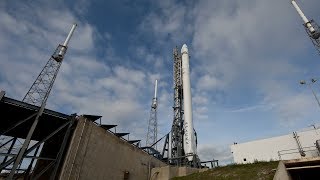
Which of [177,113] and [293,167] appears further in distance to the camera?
[177,113]

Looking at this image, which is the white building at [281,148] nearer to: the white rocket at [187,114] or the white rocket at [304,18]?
the white rocket at [187,114]

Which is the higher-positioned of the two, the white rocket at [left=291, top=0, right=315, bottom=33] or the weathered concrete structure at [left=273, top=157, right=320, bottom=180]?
the white rocket at [left=291, top=0, right=315, bottom=33]

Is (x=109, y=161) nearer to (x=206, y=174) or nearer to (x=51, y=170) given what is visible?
(x=51, y=170)

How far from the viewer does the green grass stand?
16.9 metres

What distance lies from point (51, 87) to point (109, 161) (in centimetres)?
1212

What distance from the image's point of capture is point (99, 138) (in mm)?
18250

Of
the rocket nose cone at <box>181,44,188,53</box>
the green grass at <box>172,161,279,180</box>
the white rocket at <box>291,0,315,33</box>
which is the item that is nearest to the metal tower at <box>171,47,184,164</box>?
the rocket nose cone at <box>181,44,188,53</box>

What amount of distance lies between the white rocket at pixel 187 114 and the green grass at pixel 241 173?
8947 mm

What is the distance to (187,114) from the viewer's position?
33188 millimetres

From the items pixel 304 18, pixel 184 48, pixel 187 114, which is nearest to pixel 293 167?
pixel 187 114

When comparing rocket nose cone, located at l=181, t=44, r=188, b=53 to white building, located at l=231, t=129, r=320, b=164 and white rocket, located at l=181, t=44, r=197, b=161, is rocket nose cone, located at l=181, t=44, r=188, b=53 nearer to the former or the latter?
white rocket, located at l=181, t=44, r=197, b=161

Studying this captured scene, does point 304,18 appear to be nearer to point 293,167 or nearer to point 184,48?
point 184,48

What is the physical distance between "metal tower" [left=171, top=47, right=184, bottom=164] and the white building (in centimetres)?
1062

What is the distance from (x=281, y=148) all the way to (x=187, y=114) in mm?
14882
